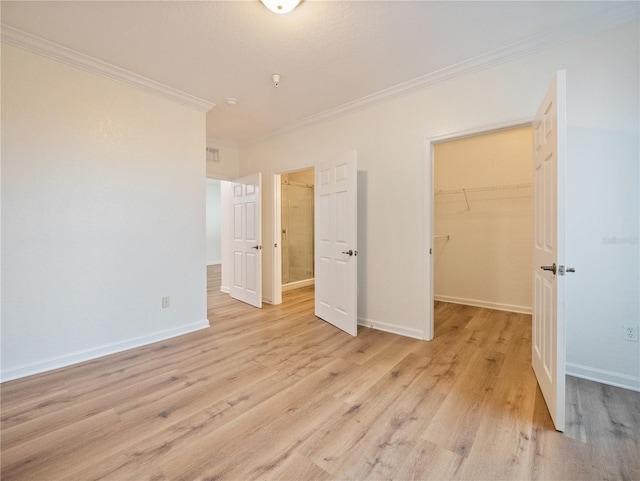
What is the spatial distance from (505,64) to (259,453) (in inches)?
133

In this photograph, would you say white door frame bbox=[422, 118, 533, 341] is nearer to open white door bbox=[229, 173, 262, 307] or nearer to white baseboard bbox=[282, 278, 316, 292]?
open white door bbox=[229, 173, 262, 307]

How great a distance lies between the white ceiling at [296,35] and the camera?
1.96 m

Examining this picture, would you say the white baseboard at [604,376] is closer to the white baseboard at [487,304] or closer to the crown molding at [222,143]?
the white baseboard at [487,304]

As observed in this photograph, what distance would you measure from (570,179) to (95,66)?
13.4 feet

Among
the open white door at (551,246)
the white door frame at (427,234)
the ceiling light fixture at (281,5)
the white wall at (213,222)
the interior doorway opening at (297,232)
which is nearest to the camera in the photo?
the open white door at (551,246)

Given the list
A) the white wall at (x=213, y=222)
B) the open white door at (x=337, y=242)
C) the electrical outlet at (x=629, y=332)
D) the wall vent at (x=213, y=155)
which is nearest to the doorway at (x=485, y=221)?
the open white door at (x=337, y=242)

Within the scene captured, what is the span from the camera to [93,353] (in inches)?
103

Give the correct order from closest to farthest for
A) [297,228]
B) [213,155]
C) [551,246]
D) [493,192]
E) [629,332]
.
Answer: [551,246]
[629,332]
[493,192]
[213,155]
[297,228]

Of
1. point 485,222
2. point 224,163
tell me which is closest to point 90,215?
point 224,163

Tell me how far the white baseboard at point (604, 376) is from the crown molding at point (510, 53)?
250cm

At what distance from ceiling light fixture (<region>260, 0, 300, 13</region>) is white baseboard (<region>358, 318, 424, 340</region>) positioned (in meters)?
2.98

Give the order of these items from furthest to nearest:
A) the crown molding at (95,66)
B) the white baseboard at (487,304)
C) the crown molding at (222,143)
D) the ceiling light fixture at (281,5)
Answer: the crown molding at (222,143) < the white baseboard at (487,304) < the crown molding at (95,66) < the ceiling light fixture at (281,5)

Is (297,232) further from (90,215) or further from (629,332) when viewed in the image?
(629,332)

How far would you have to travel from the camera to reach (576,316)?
2.21 m
